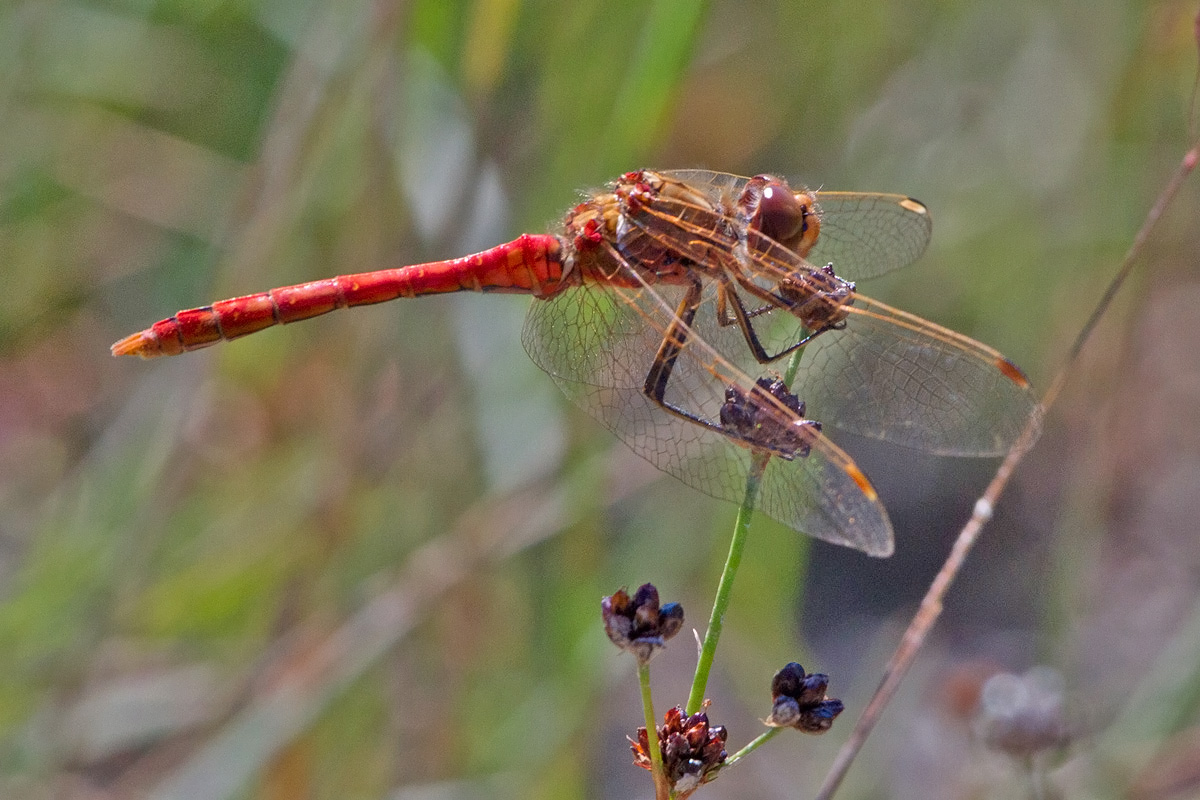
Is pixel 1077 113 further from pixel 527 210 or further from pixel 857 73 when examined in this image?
pixel 527 210

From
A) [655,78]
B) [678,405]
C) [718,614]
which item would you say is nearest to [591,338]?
[678,405]

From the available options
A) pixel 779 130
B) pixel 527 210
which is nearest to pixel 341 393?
pixel 527 210

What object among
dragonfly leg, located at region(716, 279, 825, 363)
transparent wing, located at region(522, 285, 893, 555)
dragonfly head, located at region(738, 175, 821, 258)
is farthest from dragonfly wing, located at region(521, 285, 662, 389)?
dragonfly head, located at region(738, 175, 821, 258)

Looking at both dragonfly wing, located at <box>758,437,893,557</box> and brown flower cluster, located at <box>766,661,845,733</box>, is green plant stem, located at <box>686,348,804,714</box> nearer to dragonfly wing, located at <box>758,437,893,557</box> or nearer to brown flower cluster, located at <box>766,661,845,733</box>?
brown flower cluster, located at <box>766,661,845,733</box>

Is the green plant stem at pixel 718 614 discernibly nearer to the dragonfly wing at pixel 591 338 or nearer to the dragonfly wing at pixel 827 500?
the dragonfly wing at pixel 827 500

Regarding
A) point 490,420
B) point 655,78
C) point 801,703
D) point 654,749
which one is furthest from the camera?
point 490,420

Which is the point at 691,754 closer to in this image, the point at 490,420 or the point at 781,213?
the point at 781,213
